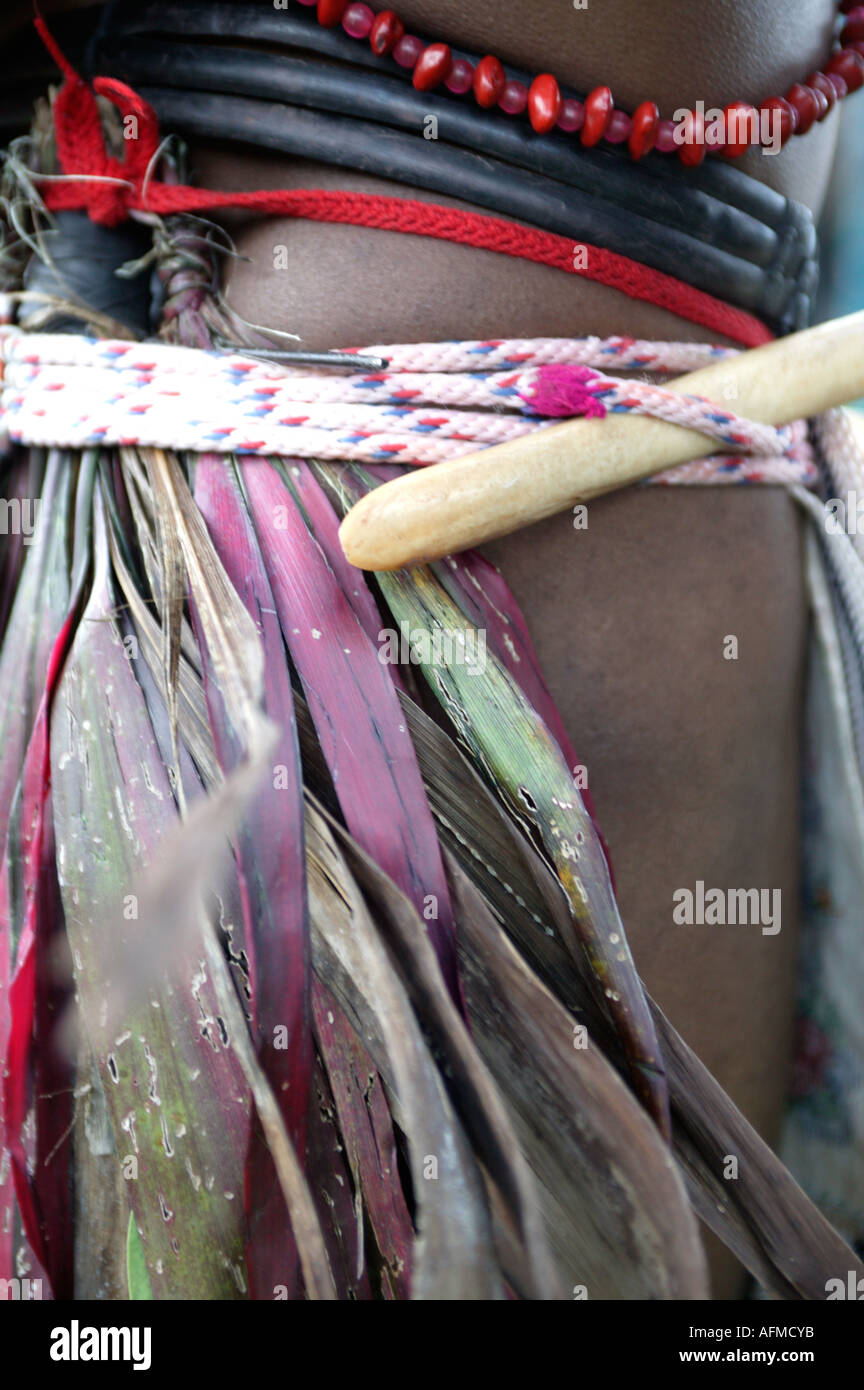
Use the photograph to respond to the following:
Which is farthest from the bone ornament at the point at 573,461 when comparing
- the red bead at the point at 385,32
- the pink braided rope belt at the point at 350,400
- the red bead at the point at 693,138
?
the red bead at the point at 385,32

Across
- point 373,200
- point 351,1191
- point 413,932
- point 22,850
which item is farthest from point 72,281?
point 351,1191

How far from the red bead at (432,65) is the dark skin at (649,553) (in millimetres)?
19

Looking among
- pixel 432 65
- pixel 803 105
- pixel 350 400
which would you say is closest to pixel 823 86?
pixel 803 105

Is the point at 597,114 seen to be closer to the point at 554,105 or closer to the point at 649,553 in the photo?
the point at 554,105

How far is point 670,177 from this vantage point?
1.98ft

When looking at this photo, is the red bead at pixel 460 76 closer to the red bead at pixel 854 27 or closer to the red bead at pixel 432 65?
the red bead at pixel 432 65

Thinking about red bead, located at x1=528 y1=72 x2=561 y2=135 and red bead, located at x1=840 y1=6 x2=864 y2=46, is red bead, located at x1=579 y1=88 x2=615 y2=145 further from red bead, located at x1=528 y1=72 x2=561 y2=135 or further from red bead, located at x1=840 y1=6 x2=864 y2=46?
red bead, located at x1=840 y1=6 x2=864 y2=46

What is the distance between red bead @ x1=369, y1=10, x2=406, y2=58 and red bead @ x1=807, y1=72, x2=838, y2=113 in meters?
0.26

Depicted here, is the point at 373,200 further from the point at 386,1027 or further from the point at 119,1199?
the point at 119,1199

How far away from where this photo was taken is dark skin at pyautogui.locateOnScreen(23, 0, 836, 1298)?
0.58m

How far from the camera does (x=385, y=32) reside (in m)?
0.56

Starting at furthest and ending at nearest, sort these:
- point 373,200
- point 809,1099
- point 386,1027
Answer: point 809,1099
point 373,200
point 386,1027

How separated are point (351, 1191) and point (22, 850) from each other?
0.82ft

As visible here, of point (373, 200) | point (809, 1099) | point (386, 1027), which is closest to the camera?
point (386, 1027)
